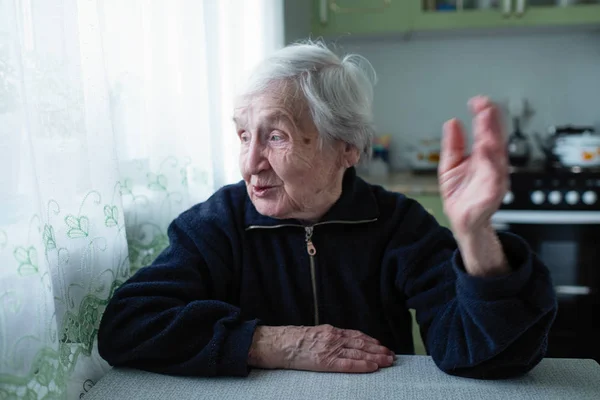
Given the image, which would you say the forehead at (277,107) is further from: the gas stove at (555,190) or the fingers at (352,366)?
the gas stove at (555,190)

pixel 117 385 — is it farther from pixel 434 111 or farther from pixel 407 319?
pixel 434 111

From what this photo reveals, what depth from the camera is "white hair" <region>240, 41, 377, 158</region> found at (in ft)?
4.20

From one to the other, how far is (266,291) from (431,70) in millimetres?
2117

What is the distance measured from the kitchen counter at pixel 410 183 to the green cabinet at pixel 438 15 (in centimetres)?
69

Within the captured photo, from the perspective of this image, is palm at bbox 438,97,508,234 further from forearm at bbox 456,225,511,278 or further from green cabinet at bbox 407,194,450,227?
green cabinet at bbox 407,194,450,227

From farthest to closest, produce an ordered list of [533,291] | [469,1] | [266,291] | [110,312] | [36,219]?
1. [469,1]
2. [266,291]
3. [110,312]
4. [533,291]
5. [36,219]

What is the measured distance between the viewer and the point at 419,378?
104cm

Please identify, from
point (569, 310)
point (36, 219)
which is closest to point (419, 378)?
point (36, 219)

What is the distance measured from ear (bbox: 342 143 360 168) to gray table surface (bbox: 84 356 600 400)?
0.50 m

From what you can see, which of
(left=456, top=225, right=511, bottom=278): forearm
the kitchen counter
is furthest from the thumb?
the kitchen counter

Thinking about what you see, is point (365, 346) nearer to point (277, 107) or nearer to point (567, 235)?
point (277, 107)

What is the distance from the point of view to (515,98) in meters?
3.07

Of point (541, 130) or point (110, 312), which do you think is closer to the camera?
point (110, 312)

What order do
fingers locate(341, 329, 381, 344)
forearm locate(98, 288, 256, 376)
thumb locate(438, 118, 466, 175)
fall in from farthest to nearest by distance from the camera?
1. fingers locate(341, 329, 381, 344)
2. forearm locate(98, 288, 256, 376)
3. thumb locate(438, 118, 466, 175)
